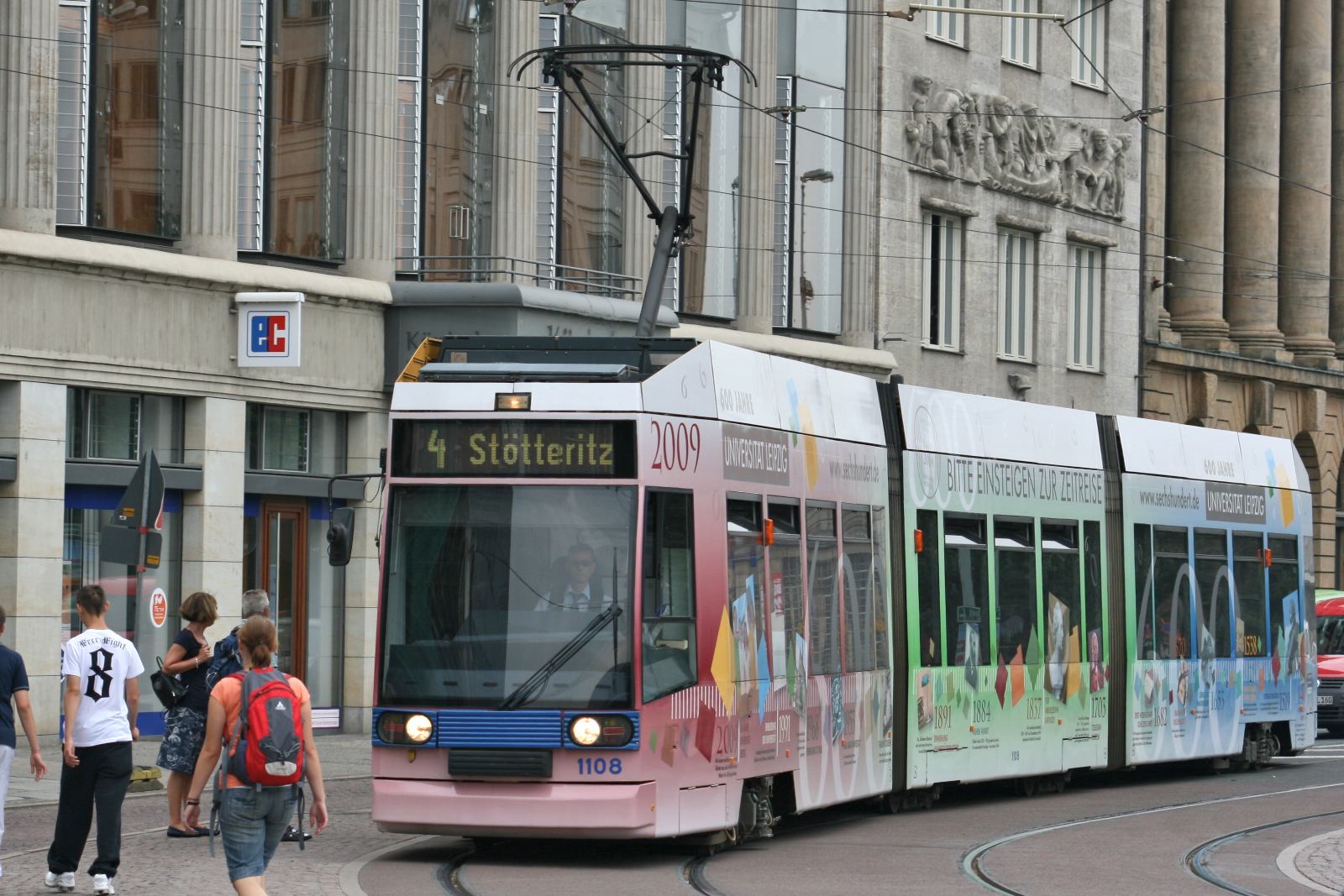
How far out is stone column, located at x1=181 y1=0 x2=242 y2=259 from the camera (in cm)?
2608

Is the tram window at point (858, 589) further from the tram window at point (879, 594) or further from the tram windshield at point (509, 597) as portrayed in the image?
the tram windshield at point (509, 597)

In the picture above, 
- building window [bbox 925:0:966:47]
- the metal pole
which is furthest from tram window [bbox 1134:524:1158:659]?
building window [bbox 925:0:966:47]

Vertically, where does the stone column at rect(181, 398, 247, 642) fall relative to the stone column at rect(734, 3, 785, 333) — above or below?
below

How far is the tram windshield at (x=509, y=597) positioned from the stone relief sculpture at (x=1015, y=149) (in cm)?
2436

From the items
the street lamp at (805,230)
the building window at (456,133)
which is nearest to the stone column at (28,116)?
the building window at (456,133)

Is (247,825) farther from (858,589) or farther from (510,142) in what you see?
(510,142)

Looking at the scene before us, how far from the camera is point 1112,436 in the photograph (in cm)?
2166

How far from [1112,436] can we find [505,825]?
9.55m

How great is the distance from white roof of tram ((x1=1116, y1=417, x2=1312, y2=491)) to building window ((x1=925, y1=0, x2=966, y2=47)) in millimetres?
13761

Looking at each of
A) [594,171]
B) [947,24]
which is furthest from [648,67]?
[947,24]

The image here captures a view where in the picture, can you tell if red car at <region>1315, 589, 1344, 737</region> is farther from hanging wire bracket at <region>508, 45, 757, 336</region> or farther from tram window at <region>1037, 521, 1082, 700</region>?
tram window at <region>1037, 521, 1082, 700</region>

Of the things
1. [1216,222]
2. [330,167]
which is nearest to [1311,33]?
[1216,222]

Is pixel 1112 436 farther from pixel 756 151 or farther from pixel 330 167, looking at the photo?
pixel 756 151

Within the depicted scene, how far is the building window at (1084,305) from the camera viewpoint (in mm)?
42594
